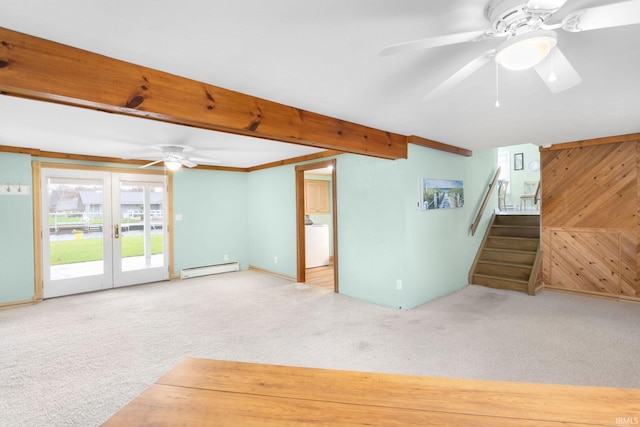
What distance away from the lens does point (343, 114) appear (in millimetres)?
3100

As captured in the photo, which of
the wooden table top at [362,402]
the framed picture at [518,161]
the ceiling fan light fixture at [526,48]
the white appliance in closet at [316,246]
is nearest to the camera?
the wooden table top at [362,402]

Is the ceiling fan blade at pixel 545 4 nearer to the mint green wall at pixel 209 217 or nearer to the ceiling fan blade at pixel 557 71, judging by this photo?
the ceiling fan blade at pixel 557 71

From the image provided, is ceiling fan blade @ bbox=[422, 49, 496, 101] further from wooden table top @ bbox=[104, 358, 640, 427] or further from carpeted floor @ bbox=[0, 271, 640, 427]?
carpeted floor @ bbox=[0, 271, 640, 427]

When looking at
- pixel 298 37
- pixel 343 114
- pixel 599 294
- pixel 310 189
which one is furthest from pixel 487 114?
pixel 310 189

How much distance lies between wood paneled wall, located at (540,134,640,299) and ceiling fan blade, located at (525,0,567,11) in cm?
451

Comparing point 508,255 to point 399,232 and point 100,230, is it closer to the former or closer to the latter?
point 399,232

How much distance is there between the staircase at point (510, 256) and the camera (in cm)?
500

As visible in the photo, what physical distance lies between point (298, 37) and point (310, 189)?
583cm

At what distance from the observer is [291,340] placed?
324 cm

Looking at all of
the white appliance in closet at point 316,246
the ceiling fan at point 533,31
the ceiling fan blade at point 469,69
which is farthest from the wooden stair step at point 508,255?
the ceiling fan blade at point 469,69

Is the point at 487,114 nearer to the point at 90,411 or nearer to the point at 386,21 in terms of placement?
the point at 386,21

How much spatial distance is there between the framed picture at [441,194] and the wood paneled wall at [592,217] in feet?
4.79

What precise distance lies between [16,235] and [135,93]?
14.4ft

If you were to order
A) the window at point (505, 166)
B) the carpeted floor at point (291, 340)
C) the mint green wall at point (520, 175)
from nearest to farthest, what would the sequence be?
1. the carpeted floor at point (291, 340)
2. the mint green wall at point (520, 175)
3. the window at point (505, 166)
